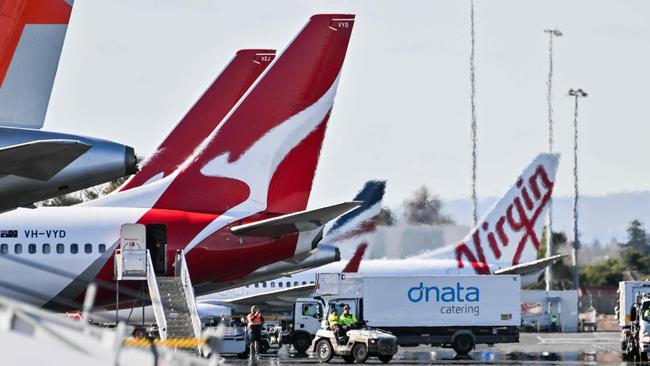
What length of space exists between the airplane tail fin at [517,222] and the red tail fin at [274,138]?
2766 centimetres

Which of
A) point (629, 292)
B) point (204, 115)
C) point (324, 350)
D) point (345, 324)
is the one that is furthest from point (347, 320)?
point (629, 292)

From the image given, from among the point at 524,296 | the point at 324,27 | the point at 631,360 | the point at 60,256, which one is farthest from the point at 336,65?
the point at 524,296

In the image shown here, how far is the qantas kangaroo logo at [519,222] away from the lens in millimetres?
58406

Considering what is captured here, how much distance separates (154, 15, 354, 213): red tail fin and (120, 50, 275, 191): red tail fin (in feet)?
13.5

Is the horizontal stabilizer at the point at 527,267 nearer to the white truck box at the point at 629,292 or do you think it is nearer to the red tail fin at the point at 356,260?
the red tail fin at the point at 356,260

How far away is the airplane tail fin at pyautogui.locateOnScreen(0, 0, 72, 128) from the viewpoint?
22.9m

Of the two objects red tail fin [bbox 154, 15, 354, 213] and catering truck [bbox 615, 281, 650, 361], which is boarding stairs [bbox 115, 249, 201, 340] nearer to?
A: red tail fin [bbox 154, 15, 354, 213]

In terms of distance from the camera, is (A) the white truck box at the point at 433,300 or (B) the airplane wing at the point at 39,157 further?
(A) the white truck box at the point at 433,300

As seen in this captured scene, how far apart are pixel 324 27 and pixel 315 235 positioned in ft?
15.6

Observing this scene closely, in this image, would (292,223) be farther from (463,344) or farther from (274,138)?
(463,344)

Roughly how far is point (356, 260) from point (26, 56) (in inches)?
1381

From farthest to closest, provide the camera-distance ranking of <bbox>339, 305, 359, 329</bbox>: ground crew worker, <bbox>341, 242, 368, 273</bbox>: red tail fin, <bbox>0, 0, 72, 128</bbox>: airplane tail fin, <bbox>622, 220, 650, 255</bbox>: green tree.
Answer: <bbox>622, 220, 650, 255</bbox>: green tree
<bbox>341, 242, 368, 273</bbox>: red tail fin
<bbox>339, 305, 359, 329</bbox>: ground crew worker
<bbox>0, 0, 72, 128</bbox>: airplane tail fin

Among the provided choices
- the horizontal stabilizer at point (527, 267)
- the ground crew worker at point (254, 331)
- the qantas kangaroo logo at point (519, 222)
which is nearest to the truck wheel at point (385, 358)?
the ground crew worker at point (254, 331)

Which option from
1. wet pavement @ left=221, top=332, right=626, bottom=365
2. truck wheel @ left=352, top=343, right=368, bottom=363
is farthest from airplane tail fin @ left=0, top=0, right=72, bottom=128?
truck wheel @ left=352, top=343, right=368, bottom=363
